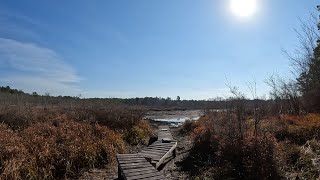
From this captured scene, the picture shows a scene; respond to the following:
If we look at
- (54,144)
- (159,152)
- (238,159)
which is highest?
(54,144)

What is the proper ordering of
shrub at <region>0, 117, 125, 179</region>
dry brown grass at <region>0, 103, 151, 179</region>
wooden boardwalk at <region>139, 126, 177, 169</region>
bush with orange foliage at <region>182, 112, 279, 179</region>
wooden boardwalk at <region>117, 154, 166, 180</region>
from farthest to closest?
wooden boardwalk at <region>139, 126, 177, 169</region> → dry brown grass at <region>0, 103, 151, 179</region> → shrub at <region>0, 117, 125, 179</region> → bush with orange foliage at <region>182, 112, 279, 179</region> → wooden boardwalk at <region>117, 154, 166, 180</region>

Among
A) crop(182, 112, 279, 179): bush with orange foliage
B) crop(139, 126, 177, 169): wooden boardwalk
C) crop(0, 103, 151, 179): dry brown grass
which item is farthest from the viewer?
crop(139, 126, 177, 169): wooden boardwalk

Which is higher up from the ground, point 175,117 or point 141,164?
point 175,117

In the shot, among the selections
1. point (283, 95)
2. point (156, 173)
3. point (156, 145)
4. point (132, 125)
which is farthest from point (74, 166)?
point (283, 95)

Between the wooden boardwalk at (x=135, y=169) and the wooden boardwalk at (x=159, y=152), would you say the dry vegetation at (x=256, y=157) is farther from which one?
the wooden boardwalk at (x=135, y=169)

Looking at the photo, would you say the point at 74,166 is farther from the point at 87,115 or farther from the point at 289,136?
the point at 289,136

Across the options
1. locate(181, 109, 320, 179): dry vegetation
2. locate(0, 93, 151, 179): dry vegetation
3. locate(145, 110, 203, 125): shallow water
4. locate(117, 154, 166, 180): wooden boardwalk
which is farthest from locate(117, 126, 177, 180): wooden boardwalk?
locate(145, 110, 203, 125): shallow water

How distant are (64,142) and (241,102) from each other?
565 centimetres

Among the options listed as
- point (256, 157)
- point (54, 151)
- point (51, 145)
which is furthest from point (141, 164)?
point (51, 145)

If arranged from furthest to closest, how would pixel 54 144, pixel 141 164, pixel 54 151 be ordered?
pixel 54 144 < pixel 54 151 < pixel 141 164

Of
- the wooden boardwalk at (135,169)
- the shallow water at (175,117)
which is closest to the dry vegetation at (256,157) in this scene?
the wooden boardwalk at (135,169)

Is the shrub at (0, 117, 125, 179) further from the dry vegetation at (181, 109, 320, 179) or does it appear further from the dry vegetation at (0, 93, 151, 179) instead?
the dry vegetation at (181, 109, 320, 179)

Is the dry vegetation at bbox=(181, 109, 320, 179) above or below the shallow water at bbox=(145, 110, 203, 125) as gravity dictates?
below

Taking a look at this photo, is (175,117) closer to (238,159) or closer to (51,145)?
(51,145)
